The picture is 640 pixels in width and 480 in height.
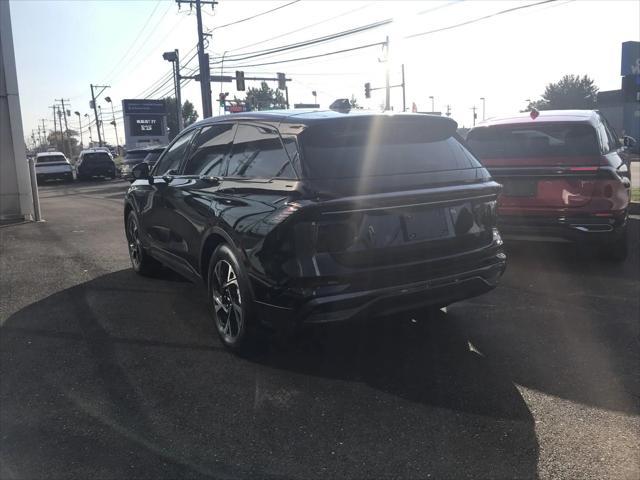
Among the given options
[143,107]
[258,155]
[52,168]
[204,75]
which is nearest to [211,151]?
[258,155]

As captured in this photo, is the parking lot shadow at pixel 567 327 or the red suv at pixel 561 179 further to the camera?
the red suv at pixel 561 179

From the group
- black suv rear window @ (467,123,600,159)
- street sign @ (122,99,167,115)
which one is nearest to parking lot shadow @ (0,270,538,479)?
black suv rear window @ (467,123,600,159)

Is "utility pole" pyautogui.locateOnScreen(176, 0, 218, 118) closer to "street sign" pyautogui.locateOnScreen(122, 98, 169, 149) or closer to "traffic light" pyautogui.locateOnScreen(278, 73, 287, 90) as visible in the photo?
"traffic light" pyautogui.locateOnScreen(278, 73, 287, 90)

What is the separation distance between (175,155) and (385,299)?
2979 millimetres

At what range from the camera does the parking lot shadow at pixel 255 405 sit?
270 cm

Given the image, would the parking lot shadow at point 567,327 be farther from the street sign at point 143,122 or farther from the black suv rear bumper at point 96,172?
the street sign at point 143,122

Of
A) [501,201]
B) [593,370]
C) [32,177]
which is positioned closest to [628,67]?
[501,201]

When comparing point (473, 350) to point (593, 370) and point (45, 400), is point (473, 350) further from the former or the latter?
point (45, 400)

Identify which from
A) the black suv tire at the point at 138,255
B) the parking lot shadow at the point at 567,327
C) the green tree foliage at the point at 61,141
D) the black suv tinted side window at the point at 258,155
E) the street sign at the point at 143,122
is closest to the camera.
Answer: the parking lot shadow at the point at 567,327

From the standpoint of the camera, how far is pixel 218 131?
4.67 m

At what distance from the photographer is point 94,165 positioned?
30.8m

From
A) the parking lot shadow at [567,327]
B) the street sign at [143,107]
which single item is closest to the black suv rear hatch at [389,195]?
the parking lot shadow at [567,327]

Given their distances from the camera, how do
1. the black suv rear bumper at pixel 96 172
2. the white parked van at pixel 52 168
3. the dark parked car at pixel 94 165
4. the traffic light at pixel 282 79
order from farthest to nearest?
the traffic light at pixel 282 79 < the black suv rear bumper at pixel 96 172 < the dark parked car at pixel 94 165 < the white parked van at pixel 52 168

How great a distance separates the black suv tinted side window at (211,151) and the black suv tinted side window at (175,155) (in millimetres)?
245
